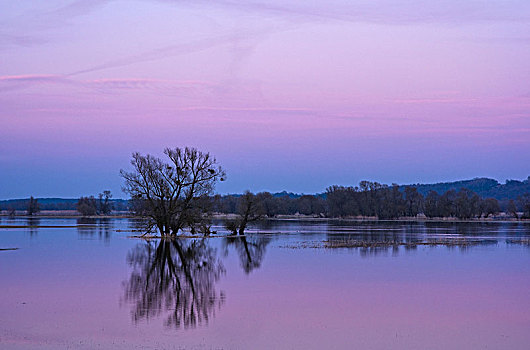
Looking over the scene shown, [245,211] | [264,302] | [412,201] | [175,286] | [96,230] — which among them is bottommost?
[264,302]

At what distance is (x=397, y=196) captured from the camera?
471ft

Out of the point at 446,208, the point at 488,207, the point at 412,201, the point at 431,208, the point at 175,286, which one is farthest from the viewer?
the point at 412,201

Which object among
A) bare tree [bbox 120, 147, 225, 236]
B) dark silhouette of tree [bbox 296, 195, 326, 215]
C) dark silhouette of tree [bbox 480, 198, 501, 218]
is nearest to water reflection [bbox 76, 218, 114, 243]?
bare tree [bbox 120, 147, 225, 236]

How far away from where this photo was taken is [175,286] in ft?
72.5

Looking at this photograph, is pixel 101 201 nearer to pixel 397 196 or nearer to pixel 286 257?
pixel 397 196

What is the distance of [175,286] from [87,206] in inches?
5567

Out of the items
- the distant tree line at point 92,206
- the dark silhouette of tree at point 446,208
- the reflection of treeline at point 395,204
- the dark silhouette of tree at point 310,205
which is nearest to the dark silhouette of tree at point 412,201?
the reflection of treeline at point 395,204

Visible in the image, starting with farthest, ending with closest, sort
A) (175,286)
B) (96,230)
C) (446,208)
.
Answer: (446,208)
(96,230)
(175,286)

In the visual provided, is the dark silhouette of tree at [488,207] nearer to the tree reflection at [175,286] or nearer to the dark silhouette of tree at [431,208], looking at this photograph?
the dark silhouette of tree at [431,208]

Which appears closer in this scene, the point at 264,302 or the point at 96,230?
the point at 264,302

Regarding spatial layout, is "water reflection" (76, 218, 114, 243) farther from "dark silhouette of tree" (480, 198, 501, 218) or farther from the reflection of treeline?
"dark silhouette of tree" (480, 198, 501, 218)

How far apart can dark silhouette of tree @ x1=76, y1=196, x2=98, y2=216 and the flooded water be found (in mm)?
125928

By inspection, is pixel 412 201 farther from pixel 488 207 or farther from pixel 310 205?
pixel 310 205

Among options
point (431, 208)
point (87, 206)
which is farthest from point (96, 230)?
point (87, 206)
